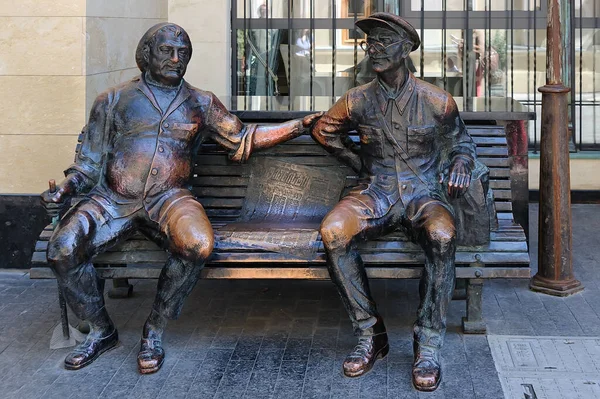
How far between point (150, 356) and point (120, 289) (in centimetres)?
148

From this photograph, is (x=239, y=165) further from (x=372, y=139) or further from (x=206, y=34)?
(x=206, y=34)

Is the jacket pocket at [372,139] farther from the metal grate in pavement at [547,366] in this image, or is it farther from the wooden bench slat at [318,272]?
the metal grate in pavement at [547,366]

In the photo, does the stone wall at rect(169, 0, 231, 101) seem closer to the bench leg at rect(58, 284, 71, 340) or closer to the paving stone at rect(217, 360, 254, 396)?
the bench leg at rect(58, 284, 71, 340)

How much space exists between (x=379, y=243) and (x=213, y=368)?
119 centimetres

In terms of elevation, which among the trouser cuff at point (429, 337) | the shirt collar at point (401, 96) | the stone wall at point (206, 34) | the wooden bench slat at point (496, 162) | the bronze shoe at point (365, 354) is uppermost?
the stone wall at point (206, 34)

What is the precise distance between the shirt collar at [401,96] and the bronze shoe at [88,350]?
81.1 inches

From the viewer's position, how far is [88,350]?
586cm

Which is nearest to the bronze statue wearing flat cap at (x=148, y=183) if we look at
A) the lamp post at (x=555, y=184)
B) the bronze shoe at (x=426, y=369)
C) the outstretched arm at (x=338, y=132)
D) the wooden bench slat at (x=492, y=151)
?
the outstretched arm at (x=338, y=132)

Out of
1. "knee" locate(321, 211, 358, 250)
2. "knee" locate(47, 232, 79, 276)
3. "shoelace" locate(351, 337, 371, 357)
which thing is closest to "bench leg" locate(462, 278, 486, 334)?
"shoelace" locate(351, 337, 371, 357)

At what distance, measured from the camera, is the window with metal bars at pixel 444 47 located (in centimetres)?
1022

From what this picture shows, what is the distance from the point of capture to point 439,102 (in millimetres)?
6062

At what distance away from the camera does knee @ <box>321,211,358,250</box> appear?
5.72m

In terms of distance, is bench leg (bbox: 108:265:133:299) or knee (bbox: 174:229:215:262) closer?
knee (bbox: 174:229:215:262)

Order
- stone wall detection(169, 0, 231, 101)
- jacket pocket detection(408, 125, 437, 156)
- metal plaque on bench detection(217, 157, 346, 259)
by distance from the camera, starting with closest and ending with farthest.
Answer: jacket pocket detection(408, 125, 437, 156)
metal plaque on bench detection(217, 157, 346, 259)
stone wall detection(169, 0, 231, 101)
